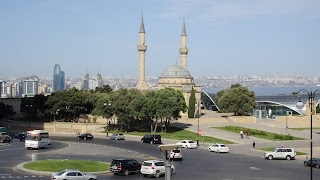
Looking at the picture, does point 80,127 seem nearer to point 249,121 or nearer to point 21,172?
point 249,121

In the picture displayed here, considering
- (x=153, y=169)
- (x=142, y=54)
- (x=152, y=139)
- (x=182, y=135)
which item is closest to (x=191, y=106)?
(x=142, y=54)

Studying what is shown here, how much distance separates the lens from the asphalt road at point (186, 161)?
35500 millimetres

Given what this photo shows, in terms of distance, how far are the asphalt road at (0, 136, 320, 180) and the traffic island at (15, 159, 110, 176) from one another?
105cm

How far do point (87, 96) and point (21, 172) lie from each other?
5443cm

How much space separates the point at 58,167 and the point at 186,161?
1270 centimetres

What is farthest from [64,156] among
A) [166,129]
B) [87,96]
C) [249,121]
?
[249,121]

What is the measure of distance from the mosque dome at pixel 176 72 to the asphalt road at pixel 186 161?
5743 cm

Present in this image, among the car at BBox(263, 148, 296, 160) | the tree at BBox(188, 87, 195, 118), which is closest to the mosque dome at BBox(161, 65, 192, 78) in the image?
the tree at BBox(188, 87, 195, 118)

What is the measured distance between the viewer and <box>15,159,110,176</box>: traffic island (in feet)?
119

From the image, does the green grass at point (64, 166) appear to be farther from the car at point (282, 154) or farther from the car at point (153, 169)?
the car at point (282, 154)

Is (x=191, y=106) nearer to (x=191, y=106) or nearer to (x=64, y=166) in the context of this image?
(x=191, y=106)

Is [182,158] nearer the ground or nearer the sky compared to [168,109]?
nearer the ground

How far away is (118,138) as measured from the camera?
6812 centimetres

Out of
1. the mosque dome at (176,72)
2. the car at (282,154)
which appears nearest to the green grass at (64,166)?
the car at (282,154)
